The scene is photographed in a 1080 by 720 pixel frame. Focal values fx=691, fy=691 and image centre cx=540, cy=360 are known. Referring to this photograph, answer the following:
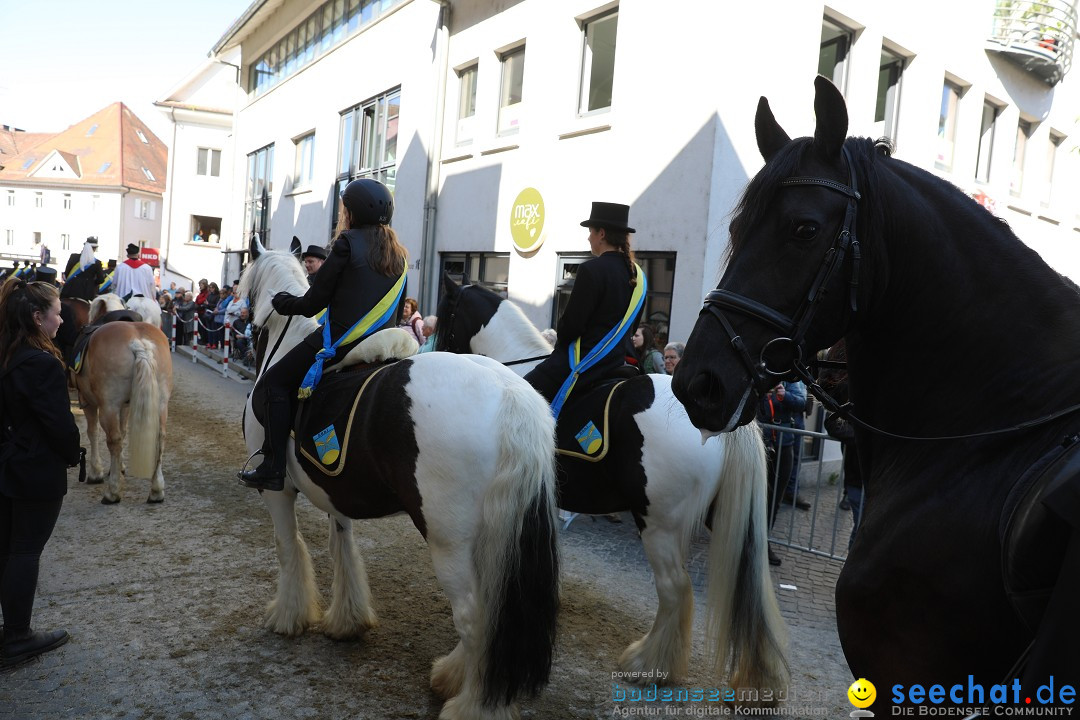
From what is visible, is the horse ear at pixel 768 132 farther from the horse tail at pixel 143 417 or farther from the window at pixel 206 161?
Result: the window at pixel 206 161

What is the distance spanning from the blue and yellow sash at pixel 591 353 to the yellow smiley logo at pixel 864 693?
2662mm

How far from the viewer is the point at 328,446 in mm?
3812

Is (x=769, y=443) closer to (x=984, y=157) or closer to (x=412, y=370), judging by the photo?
(x=412, y=370)

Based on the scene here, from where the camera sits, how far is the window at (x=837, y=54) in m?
9.98

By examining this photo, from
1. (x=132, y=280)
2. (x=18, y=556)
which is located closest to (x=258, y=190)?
(x=132, y=280)

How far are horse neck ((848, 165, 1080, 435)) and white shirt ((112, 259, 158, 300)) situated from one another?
11.8m

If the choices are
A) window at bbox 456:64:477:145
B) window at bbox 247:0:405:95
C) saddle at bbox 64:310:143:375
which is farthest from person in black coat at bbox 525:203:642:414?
window at bbox 247:0:405:95

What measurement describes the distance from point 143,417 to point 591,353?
15.5 feet

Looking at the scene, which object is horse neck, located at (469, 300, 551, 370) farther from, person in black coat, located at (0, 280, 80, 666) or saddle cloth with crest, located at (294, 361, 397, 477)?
person in black coat, located at (0, 280, 80, 666)

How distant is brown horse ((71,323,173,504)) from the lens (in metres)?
6.62

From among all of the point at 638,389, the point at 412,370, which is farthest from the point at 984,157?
the point at 412,370

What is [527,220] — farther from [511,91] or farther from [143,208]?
[143,208]

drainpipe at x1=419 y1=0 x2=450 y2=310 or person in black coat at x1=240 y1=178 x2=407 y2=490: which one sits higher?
drainpipe at x1=419 y1=0 x2=450 y2=310

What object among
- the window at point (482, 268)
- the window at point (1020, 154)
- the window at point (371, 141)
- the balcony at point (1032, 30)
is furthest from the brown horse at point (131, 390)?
the window at point (1020, 154)
